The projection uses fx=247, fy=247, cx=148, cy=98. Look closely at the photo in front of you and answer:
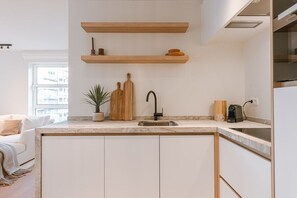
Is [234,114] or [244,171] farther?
[234,114]

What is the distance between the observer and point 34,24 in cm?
403

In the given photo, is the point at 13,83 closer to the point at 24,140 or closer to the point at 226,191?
the point at 24,140

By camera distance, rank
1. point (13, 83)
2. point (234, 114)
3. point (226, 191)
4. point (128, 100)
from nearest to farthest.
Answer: point (226, 191)
point (234, 114)
point (128, 100)
point (13, 83)

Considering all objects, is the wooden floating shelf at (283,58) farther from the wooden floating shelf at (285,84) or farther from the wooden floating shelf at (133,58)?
the wooden floating shelf at (133,58)

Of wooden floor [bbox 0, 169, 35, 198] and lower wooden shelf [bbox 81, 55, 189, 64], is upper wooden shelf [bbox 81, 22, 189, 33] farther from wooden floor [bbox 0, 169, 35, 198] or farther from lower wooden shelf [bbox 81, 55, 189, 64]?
wooden floor [bbox 0, 169, 35, 198]

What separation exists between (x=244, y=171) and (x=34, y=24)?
12.8ft

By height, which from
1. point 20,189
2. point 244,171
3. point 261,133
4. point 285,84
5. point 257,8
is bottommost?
point 20,189

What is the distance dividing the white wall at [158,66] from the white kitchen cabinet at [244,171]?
3.00 feet

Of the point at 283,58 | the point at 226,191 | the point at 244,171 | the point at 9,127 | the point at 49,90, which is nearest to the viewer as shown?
the point at 283,58

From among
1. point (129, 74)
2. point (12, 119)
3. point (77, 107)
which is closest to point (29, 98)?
point (12, 119)

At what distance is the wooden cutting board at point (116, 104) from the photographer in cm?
268

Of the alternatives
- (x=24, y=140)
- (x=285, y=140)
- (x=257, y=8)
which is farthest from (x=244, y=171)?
(x=24, y=140)

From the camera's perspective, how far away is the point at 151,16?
279 cm

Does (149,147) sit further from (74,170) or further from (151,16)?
(151,16)
